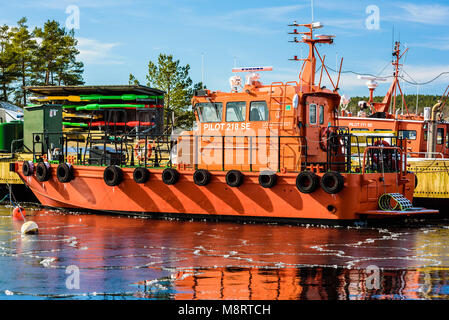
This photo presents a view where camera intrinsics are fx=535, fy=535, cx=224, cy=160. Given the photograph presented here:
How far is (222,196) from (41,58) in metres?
34.2

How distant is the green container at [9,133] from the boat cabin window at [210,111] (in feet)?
38.8

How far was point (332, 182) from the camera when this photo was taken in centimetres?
1269

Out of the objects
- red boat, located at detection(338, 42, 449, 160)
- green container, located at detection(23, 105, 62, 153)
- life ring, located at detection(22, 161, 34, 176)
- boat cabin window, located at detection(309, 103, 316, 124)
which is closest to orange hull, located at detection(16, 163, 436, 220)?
life ring, located at detection(22, 161, 34, 176)

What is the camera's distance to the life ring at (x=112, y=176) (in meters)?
14.6

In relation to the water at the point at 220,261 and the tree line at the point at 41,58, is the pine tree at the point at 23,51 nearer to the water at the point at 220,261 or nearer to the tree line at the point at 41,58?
the tree line at the point at 41,58

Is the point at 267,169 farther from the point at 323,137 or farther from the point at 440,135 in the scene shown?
the point at 440,135

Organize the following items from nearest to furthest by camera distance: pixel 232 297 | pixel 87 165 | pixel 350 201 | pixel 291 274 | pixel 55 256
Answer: pixel 232 297 → pixel 291 274 → pixel 55 256 → pixel 350 201 → pixel 87 165

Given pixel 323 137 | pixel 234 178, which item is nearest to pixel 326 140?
pixel 323 137

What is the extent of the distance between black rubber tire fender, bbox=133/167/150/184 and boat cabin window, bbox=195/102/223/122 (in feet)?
6.79

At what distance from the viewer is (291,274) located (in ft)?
26.8

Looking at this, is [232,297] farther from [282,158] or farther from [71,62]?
[71,62]

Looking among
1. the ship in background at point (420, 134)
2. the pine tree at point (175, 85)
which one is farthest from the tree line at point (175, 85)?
the ship in background at point (420, 134)

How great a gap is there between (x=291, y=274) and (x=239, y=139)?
6.27 meters
